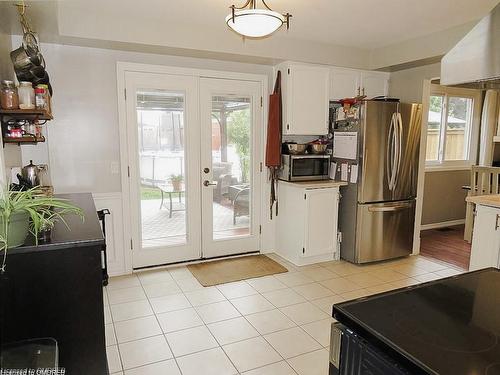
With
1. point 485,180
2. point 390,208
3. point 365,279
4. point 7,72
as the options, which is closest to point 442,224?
point 485,180

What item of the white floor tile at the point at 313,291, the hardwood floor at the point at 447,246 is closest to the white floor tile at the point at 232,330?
the white floor tile at the point at 313,291

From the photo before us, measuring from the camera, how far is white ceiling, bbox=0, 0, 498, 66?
2795 millimetres

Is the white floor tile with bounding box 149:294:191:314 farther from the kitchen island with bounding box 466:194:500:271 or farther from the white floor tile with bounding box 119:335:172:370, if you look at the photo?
the kitchen island with bounding box 466:194:500:271

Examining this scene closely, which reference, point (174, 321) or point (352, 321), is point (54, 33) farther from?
point (352, 321)

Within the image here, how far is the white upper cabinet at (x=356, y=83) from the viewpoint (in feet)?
13.6

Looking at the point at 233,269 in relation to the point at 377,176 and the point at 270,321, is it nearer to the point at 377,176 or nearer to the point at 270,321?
the point at 270,321

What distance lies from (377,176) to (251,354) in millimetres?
2429

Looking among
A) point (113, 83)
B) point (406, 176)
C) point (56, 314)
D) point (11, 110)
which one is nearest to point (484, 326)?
point (56, 314)

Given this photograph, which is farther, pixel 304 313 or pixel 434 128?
pixel 434 128

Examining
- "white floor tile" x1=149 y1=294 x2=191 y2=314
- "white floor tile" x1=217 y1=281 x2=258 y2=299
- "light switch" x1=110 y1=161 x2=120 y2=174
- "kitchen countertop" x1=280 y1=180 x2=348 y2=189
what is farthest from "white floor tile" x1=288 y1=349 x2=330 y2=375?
"light switch" x1=110 y1=161 x2=120 y2=174

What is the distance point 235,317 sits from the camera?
9.36 feet

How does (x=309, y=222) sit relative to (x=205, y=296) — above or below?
above

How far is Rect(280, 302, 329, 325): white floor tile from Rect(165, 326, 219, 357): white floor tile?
2.29 ft

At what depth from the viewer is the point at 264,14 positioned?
2.12 meters
